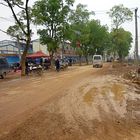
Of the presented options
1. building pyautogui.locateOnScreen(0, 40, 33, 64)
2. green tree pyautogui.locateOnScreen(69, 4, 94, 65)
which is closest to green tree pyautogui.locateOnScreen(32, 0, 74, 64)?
building pyautogui.locateOnScreen(0, 40, 33, 64)

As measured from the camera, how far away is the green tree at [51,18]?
52.5 metres

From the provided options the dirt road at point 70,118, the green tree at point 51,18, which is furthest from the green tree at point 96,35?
the dirt road at point 70,118

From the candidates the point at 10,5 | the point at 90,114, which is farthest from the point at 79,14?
the point at 90,114

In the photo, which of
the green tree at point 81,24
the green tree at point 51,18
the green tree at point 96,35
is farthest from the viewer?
the green tree at point 96,35

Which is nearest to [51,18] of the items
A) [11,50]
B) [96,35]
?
[11,50]

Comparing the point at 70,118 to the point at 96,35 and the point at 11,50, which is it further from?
the point at 96,35

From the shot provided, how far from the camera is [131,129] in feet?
32.7

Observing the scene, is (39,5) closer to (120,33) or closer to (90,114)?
(120,33)

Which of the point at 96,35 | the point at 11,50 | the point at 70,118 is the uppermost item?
the point at 96,35

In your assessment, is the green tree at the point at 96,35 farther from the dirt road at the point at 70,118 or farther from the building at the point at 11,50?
the dirt road at the point at 70,118

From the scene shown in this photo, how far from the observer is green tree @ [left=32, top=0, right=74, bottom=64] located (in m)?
52.5

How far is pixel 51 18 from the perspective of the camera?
5353cm

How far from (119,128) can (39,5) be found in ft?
146

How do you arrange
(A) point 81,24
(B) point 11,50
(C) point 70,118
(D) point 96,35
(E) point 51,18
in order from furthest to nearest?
(D) point 96,35 → (A) point 81,24 → (B) point 11,50 → (E) point 51,18 → (C) point 70,118
